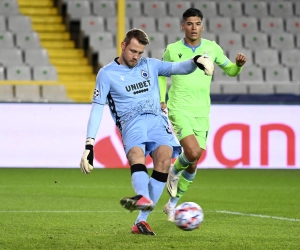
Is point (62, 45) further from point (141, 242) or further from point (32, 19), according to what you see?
point (141, 242)

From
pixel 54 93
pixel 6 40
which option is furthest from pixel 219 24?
pixel 54 93

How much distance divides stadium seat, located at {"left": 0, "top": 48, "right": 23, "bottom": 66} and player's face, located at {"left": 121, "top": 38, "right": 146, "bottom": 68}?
11.9m

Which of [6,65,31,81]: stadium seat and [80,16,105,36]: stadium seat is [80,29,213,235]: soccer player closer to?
[6,65,31,81]: stadium seat

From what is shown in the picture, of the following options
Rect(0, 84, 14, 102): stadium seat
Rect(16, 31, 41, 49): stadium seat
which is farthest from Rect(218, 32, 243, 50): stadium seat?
Rect(0, 84, 14, 102): stadium seat

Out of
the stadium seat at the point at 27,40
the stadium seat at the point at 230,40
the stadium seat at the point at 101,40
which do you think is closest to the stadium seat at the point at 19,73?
the stadium seat at the point at 27,40

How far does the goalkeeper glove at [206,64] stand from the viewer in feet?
21.6

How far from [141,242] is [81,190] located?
5.25 m

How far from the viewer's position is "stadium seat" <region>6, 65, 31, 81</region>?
1809cm

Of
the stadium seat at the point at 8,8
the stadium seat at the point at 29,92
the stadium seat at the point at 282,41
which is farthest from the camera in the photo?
the stadium seat at the point at 282,41

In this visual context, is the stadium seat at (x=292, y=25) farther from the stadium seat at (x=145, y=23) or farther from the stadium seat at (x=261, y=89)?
the stadium seat at (x=261, y=89)

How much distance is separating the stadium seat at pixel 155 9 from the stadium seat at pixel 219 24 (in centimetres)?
115

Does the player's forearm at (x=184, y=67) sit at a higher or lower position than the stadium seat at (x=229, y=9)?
higher

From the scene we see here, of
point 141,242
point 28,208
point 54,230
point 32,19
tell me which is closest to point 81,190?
point 28,208

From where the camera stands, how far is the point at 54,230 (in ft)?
23.9
